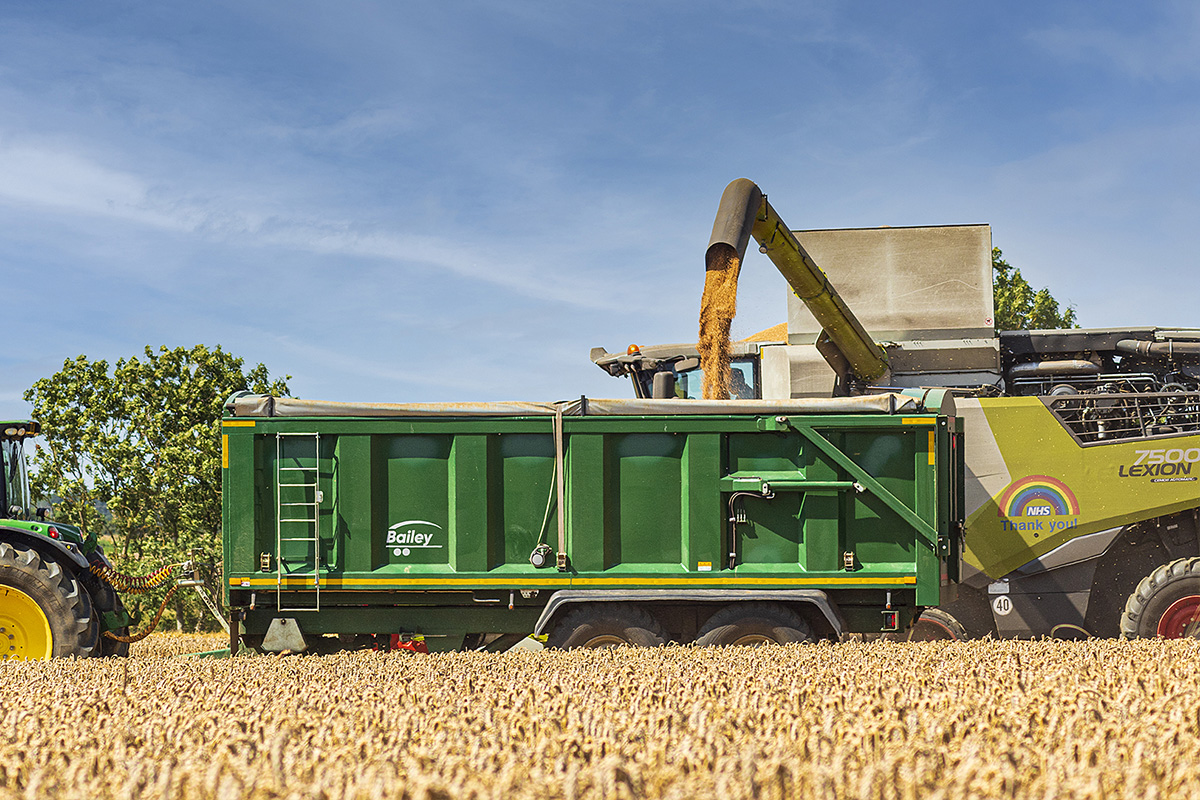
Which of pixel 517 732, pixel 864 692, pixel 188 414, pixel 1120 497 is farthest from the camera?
pixel 188 414

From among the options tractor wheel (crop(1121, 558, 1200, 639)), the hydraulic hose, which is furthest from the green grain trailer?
the hydraulic hose

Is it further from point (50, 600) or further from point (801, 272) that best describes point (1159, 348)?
point (50, 600)

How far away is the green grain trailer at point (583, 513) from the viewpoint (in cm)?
718

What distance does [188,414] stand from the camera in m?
26.3

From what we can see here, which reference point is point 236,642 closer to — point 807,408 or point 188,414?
point 807,408

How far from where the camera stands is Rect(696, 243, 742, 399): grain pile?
882cm

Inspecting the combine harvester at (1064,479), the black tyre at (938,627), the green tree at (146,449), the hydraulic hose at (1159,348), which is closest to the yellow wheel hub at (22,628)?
the combine harvester at (1064,479)

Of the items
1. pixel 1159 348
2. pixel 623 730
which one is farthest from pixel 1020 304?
pixel 623 730

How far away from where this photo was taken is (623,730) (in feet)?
11.2

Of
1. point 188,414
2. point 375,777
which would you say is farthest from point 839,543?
point 188,414

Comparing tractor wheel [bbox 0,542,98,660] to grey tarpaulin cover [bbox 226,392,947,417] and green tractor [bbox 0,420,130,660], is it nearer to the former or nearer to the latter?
green tractor [bbox 0,420,130,660]

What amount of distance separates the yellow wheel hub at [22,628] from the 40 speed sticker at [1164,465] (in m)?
8.66

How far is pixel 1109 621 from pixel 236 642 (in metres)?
7.30

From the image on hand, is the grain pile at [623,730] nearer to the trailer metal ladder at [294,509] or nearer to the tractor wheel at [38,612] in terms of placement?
the tractor wheel at [38,612]
